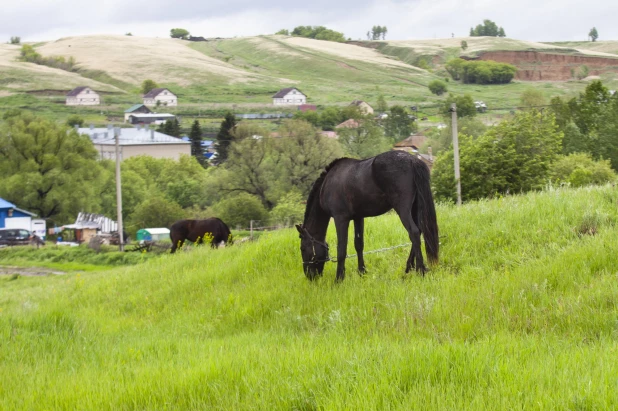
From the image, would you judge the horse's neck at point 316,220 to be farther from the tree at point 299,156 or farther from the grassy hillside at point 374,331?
the tree at point 299,156

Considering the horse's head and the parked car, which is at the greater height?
the horse's head

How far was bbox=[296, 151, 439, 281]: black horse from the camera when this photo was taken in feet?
33.2

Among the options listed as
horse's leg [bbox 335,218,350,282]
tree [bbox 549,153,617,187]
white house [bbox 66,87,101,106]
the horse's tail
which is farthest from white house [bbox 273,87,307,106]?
the horse's tail

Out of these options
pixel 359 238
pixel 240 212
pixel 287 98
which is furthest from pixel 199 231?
pixel 287 98

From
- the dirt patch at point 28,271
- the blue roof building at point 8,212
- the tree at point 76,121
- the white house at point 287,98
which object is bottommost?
the dirt patch at point 28,271

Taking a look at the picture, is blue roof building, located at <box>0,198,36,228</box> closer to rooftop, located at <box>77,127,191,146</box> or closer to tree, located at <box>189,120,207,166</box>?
tree, located at <box>189,120,207,166</box>

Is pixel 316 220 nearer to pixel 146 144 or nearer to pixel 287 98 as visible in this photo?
pixel 146 144

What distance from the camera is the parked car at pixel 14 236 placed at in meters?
62.3

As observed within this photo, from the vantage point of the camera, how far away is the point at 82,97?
7485 inches

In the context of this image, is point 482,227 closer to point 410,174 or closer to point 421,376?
point 410,174

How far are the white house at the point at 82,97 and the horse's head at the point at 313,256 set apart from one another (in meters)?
184

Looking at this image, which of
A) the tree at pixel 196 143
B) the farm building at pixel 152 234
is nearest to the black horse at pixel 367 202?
the farm building at pixel 152 234

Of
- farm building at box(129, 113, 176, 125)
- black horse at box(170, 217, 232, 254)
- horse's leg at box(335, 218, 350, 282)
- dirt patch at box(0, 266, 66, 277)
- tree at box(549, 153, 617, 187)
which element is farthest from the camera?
farm building at box(129, 113, 176, 125)

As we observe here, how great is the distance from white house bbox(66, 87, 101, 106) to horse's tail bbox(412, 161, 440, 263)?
610ft
